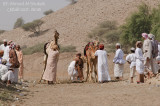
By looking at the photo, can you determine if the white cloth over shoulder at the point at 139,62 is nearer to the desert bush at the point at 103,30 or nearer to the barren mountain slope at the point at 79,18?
the desert bush at the point at 103,30

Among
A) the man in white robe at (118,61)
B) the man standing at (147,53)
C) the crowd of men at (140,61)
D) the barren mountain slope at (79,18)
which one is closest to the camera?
the crowd of men at (140,61)

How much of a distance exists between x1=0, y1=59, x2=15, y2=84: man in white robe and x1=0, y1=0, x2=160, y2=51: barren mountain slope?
41.3 meters

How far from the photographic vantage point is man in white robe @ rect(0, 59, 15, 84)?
39.9ft

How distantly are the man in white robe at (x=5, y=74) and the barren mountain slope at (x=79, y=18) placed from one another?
41.3 m

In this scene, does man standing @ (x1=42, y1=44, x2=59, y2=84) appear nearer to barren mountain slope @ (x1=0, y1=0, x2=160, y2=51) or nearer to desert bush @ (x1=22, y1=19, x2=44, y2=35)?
barren mountain slope @ (x1=0, y1=0, x2=160, y2=51)

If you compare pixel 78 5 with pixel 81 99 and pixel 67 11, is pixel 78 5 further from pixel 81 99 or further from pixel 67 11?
pixel 81 99

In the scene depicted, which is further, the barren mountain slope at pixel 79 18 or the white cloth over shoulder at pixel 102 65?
the barren mountain slope at pixel 79 18

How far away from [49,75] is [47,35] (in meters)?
45.9

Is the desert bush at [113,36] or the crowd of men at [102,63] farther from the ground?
the desert bush at [113,36]

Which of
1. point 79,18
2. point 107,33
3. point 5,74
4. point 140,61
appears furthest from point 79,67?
point 79,18

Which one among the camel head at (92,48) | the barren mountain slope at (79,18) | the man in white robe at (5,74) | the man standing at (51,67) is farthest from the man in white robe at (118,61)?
the barren mountain slope at (79,18)

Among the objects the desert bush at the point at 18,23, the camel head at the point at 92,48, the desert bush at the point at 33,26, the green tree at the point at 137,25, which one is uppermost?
the desert bush at the point at 18,23

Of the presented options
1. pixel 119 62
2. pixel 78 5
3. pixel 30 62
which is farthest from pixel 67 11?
pixel 119 62

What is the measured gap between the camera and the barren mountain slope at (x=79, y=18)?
58562 mm
